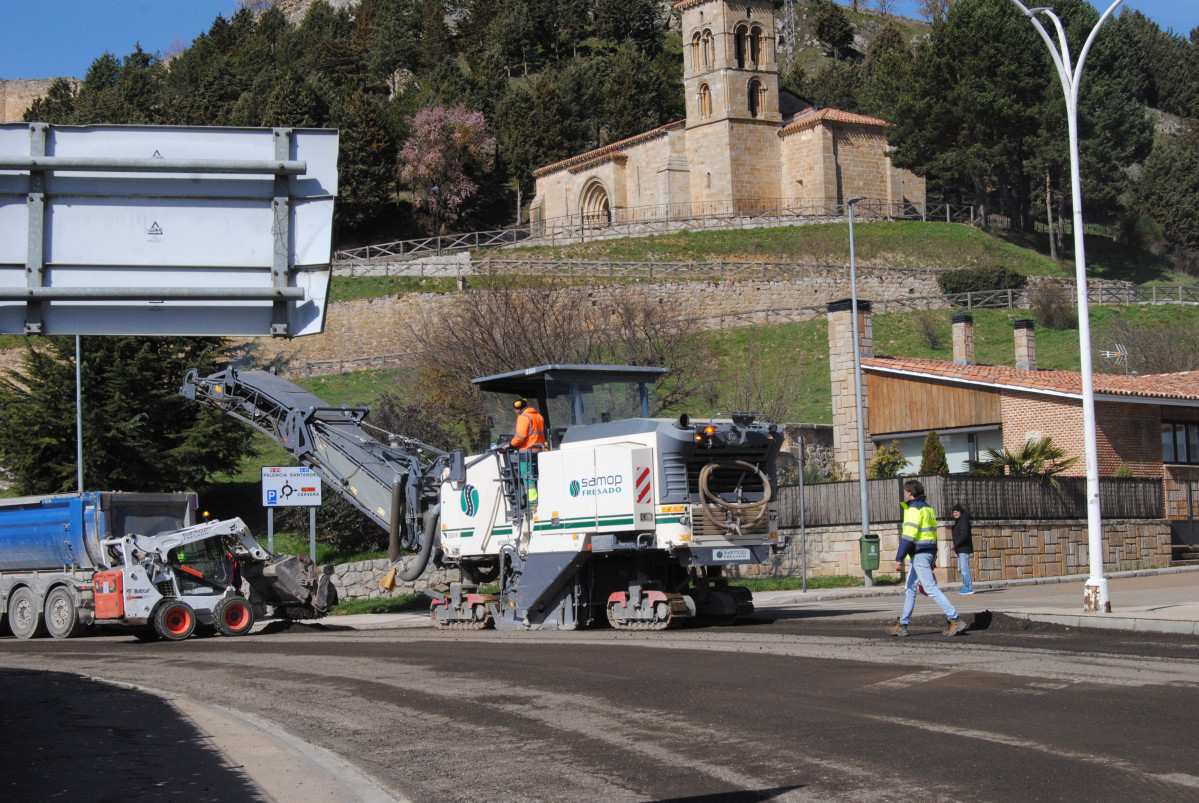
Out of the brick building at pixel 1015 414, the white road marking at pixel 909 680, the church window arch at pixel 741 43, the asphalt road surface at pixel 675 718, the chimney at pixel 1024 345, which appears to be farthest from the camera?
the church window arch at pixel 741 43

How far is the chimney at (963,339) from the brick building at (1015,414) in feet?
5.98

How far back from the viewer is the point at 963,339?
3819 centimetres

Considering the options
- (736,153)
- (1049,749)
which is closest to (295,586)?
(1049,749)

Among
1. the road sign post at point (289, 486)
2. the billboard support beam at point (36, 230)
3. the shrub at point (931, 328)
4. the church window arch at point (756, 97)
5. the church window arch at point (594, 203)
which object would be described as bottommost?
the road sign post at point (289, 486)

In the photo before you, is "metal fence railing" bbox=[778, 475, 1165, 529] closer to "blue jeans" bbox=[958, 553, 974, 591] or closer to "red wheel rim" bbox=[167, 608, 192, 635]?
"blue jeans" bbox=[958, 553, 974, 591]

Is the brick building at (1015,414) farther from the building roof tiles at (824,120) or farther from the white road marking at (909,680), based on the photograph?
the building roof tiles at (824,120)

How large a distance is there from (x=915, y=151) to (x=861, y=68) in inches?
1800

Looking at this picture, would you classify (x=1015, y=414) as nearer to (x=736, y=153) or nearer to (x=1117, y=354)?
(x=1117, y=354)

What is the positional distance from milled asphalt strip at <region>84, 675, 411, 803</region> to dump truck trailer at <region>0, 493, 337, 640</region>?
32.5 ft

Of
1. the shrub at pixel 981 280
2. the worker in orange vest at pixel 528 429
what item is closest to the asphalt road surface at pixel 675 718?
the worker in orange vest at pixel 528 429

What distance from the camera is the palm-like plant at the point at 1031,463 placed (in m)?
30.0

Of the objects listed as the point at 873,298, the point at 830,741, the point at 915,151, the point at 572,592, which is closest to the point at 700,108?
the point at 915,151

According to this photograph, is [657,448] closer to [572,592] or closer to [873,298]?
[572,592]

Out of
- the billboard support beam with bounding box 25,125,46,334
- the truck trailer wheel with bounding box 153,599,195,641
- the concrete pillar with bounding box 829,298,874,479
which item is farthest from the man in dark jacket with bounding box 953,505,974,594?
the billboard support beam with bounding box 25,125,46,334
